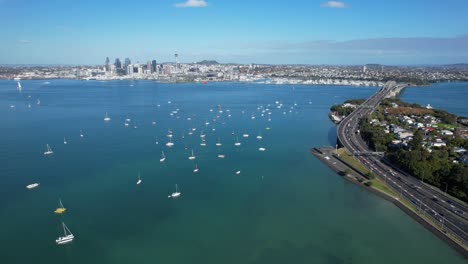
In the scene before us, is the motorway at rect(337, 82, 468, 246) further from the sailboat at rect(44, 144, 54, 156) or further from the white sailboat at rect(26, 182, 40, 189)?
the sailboat at rect(44, 144, 54, 156)

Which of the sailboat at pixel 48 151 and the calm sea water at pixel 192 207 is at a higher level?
the sailboat at pixel 48 151

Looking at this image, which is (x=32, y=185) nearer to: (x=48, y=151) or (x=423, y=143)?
(x=48, y=151)

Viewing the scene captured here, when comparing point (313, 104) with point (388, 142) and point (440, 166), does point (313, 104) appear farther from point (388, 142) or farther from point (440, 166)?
point (440, 166)

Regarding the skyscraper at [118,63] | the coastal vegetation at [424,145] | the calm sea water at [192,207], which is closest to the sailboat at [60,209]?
the calm sea water at [192,207]

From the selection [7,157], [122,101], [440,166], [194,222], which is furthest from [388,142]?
[122,101]

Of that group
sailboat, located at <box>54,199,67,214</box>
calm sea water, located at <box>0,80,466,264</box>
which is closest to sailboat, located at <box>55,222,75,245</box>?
calm sea water, located at <box>0,80,466,264</box>

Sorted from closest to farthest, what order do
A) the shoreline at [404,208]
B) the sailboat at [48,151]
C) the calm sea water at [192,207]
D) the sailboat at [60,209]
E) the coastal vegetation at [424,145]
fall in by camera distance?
the shoreline at [404,208] < the calm sea water at [192,207] < the sailboat at [60,209] < the coastal vegetation at [424,145] < the sailboat at [48,151]

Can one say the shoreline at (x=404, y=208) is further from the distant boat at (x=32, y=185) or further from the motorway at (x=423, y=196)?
the distant boat at (x=32, y=185)

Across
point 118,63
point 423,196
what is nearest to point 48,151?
point 423,196
